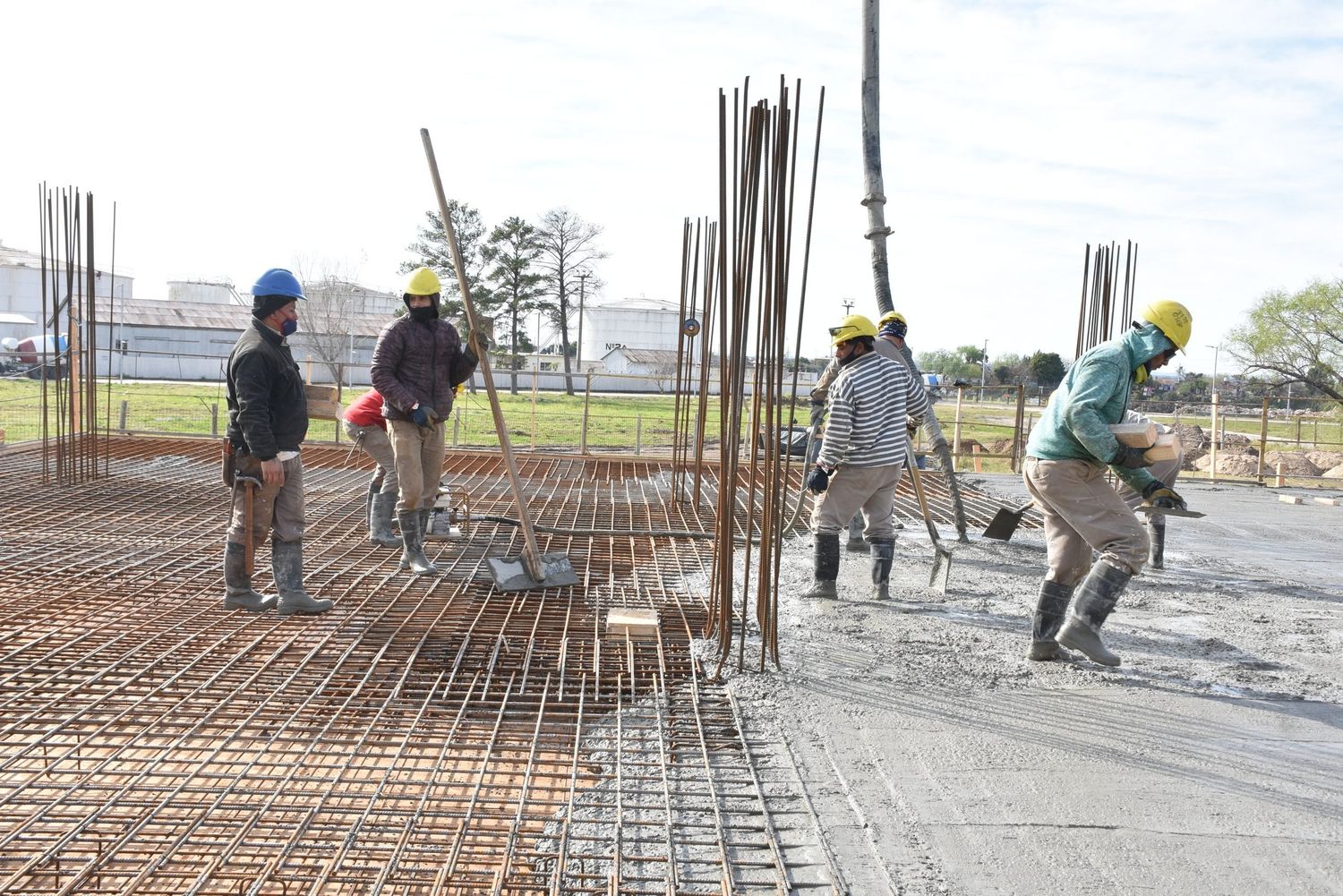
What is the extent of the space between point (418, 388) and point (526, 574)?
3.88 feet

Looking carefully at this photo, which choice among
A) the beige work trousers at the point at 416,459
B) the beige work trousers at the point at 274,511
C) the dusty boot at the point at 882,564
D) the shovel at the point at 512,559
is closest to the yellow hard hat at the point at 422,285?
the shovel at the point at 512,559

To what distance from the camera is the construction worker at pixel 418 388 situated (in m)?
5.70

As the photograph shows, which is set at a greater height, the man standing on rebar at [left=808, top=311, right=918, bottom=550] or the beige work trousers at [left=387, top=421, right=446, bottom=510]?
the man standing on rebar at [left=808, top=311, right=918, bottom=550]

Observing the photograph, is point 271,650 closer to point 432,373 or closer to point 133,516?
point 432,373

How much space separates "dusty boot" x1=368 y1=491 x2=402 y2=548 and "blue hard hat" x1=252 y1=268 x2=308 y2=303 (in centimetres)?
205

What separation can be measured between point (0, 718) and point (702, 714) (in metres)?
2.26

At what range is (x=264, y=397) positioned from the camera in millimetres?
4523

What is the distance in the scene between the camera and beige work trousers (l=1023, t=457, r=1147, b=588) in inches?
165

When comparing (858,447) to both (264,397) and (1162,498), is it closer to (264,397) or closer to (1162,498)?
(1162,498)

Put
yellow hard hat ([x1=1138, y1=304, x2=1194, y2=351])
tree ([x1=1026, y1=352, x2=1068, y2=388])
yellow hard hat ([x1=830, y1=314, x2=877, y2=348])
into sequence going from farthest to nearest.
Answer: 1. tree ([x1=1026, y1=352, x2=1068, y2=388])
2. yellow hard hat ([x1=830, y1=314, x2=877, y2=348])
3. yellow hard hat ([x1=1138, y1=304, x2=1194, y2=351])

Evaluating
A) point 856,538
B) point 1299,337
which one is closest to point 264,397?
point 856,538

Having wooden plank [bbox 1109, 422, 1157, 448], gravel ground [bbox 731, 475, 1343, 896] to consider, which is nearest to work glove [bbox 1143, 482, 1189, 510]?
wooden plank [bbox 1109, 422, 1157, 448]

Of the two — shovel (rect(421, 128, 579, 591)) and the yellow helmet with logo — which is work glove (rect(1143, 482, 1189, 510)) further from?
shovel (rect(421, 128, 579, 591))

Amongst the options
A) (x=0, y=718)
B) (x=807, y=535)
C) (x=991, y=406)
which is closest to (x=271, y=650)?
(x=0, y=718)
